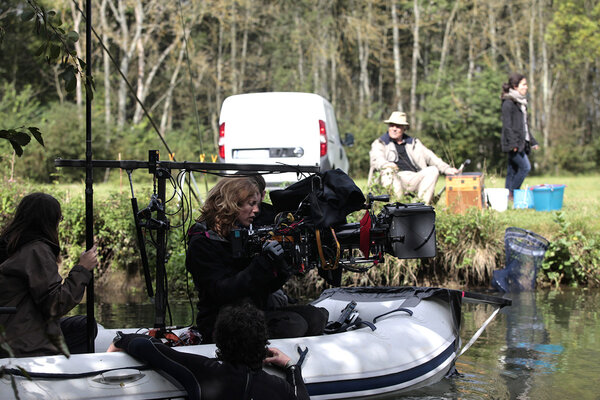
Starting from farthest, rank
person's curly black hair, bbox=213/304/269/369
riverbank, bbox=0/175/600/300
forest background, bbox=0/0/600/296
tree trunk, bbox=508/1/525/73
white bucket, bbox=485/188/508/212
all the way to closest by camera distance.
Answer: tree trunk, bbox=508/1/525/73
forest background, bbox=0/0/600/296
white bucket, bbox=485/188/508/212
riverbank, bbox=0/175/600/300
person's curly black hair, bbox=213/304/269/369

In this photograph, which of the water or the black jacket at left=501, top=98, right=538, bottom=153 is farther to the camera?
the black jacket at left=501, top=98, right=538, bottom=153

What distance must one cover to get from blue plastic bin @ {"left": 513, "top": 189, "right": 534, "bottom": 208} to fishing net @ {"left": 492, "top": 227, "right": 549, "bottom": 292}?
2.22 meters

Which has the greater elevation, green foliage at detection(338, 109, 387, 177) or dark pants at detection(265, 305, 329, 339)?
green foliage at detection(338, 109, 387, 177)

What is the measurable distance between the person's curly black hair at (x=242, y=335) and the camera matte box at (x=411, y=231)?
1.36m

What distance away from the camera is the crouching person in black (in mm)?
3936

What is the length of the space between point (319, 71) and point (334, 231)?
1283 inches

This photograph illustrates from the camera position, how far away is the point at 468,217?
9.64 m

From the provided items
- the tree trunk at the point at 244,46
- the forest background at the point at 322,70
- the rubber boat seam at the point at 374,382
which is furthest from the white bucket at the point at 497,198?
the tree trunk at the point at 244,46

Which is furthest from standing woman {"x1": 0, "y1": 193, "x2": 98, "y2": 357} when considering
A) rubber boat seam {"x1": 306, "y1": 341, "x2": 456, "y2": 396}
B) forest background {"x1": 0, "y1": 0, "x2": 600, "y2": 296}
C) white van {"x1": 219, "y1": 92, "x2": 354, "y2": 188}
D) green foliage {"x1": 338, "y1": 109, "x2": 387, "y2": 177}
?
green foliage {"x1": 338, "y1": 109, "x2": 387, "y2": 177}

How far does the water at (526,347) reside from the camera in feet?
19.5

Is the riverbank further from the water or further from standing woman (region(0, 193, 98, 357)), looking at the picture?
standing woman (region(0, 193, 98, 357))

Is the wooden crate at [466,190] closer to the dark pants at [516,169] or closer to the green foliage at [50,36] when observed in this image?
the dark pants at [516,169]

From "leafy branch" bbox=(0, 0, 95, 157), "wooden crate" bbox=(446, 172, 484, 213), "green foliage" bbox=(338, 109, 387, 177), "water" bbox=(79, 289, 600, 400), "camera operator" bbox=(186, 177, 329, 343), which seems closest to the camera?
"leafy branch" bbox=(0, 0, 95, 157)

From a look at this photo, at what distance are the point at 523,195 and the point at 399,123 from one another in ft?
7.74
